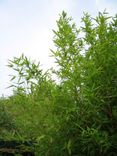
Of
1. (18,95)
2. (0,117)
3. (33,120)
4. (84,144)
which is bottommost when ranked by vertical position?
(84,144)

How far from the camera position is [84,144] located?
14.8ft

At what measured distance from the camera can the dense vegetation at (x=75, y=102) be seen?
443cm

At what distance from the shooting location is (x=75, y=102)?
4.53 metres

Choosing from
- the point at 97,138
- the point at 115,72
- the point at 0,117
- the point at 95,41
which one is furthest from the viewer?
the point at 0,117

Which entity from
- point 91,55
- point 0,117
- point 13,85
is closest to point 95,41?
point 91,55

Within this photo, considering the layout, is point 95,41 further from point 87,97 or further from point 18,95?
point 18,95

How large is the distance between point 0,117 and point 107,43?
39.7 ft

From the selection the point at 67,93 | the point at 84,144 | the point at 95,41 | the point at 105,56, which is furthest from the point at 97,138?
the point at 95,41

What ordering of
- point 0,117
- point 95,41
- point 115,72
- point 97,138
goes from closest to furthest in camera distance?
point 97,138 < point 115,72 < point 95,41 < point 0,117

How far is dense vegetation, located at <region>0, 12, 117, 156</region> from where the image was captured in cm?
443

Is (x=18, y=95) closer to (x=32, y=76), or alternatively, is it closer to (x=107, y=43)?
(x=32, y=76)

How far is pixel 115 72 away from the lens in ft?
14.9

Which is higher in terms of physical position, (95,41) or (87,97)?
(95,41)

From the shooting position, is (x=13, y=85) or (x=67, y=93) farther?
(x=13, y=85)
